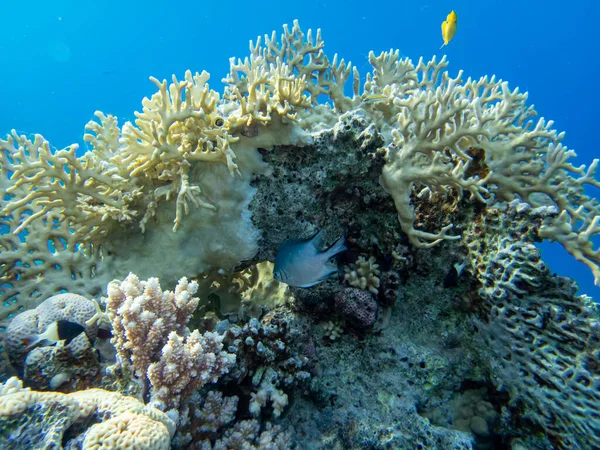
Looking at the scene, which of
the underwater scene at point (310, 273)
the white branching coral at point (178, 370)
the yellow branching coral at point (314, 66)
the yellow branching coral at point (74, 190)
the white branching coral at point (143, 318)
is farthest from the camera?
the yellow branching coral at point (314, 66)

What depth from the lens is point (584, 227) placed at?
3.00 m

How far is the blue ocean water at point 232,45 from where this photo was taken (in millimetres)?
69625

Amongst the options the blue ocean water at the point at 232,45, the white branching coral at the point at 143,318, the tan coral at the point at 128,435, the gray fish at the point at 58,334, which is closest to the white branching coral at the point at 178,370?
the white branching coral at the point at 143,318

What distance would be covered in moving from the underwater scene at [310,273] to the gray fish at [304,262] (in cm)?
2

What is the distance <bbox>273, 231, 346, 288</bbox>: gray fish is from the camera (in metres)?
2.22

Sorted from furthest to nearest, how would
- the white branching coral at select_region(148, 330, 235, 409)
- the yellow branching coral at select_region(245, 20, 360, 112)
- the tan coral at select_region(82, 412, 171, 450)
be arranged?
1. the yellow branching coral at select_region(245, 20, 360, 112)
2. the white branching coral at select_region(148, 330, 235, 409)
3. the tan coral at select_region(82, 412, 171, 450)

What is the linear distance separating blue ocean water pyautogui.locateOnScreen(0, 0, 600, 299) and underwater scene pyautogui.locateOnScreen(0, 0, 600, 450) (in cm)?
6665

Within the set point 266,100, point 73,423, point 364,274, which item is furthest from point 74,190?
point 364,274

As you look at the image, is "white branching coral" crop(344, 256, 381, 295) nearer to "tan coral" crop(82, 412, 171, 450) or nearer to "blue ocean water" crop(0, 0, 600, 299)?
"tan coral" crop(82, 412, 171, 450)

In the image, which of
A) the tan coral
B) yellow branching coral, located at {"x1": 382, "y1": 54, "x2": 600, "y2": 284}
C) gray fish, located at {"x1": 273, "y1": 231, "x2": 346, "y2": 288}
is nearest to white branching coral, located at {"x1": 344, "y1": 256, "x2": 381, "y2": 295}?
yellow branching coral, located at {"x1": 382, "y1": 54, "x2": 600, "y2": 284}

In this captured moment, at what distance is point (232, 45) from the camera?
8788cm

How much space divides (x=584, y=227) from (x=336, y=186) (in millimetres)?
2323

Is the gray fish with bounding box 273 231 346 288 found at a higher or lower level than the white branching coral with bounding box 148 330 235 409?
higher

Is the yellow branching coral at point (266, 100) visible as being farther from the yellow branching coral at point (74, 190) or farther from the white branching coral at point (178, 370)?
the white branching coral at point (178, 370)
